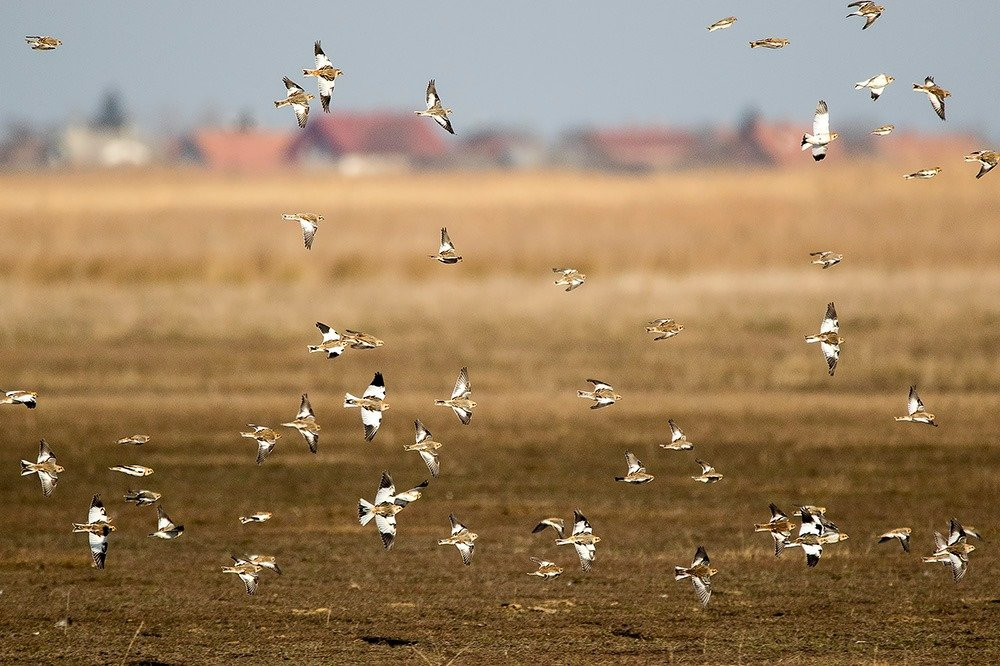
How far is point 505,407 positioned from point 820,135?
14.4 metres

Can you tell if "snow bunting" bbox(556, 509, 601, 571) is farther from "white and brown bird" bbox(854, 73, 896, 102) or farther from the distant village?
the distant village

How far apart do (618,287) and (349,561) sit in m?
26.1

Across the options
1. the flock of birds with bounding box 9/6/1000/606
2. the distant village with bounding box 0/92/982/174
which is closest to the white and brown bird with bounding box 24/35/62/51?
the flock of birds with bounding box 9/6/1000/606

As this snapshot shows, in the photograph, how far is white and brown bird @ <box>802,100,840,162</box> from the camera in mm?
11219

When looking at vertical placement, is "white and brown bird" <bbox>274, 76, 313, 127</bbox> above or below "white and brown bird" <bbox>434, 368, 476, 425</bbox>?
above

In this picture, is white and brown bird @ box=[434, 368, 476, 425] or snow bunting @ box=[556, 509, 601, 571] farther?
snow bunting @ box=[556, 509, 601, 571]

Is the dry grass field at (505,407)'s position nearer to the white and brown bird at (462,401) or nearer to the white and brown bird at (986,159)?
the white and brown bird at (462,401)

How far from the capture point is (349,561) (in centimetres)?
1424

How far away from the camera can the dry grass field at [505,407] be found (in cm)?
1166

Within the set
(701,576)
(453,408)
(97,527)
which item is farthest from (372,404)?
(701,576)

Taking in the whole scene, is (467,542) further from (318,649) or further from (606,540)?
(606,540)

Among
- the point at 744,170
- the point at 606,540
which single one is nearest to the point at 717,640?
the point at 606,540

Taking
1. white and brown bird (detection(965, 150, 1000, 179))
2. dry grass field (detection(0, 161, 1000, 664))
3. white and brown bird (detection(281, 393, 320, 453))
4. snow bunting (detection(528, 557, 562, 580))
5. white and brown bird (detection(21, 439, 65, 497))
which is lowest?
dry grass field (detection(0, 161, 1000, 664))

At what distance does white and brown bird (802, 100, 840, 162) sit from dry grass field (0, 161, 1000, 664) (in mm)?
3128
